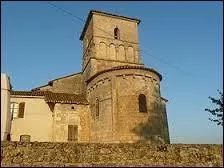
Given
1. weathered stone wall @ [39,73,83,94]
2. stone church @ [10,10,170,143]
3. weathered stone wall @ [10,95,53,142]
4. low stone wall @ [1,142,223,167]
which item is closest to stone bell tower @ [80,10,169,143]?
stone church @ [10,10,170,143]

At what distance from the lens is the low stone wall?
26.2 ft

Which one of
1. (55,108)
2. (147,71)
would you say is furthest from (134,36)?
(55,108)

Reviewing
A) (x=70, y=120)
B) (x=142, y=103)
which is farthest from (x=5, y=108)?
(x=70, y=120)

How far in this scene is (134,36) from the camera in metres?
28.6

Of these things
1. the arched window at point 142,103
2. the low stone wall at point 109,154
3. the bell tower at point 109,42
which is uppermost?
the bell tower at point 109,42

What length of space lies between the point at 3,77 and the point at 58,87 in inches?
834

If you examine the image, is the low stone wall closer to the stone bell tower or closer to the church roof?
the stone bell tower

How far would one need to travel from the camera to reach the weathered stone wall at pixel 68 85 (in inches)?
1025

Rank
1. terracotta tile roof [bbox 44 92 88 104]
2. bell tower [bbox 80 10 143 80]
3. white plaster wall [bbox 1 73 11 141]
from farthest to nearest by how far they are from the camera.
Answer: bell tower [bbox 80 10 143 80] < terracotta tile roof [bbox 44 92 88 104] < white plaster wall [bbox 1 73 11 141]

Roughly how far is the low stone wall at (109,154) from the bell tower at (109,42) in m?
16.6

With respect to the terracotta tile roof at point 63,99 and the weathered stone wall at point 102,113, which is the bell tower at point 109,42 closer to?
the terracotta tile roof at point 63,99

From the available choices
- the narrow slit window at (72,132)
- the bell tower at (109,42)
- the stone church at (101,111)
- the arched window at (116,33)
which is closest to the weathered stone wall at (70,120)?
the stone church at (101,111)

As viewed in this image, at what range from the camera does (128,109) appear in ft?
63.5

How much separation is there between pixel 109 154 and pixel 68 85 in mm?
18779
